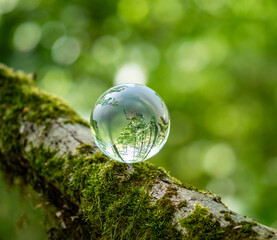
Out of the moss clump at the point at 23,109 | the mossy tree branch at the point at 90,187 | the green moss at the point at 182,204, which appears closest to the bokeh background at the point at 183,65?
the moss clump at the point at 23,109

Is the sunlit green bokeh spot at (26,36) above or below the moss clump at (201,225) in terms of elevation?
above

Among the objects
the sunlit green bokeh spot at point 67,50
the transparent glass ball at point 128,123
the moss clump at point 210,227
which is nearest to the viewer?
the moss clump at point 210,227

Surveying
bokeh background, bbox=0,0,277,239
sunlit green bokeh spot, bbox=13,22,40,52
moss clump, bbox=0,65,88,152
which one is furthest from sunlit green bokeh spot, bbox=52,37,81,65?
moss clump, bbox=0,65,88,152

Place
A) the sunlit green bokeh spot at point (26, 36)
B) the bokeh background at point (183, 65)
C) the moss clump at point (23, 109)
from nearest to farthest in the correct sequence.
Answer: the moss clump at point (23, 109), the bokeh background at point (183, 65), the sunlit green bokeh spot at point (26, 36)

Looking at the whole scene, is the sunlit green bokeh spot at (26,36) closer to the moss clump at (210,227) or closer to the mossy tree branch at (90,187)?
the mossy tree branch at (90,187)

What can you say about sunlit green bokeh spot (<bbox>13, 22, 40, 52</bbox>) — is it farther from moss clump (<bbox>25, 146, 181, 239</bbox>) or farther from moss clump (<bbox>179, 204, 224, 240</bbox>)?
moss clump (<bbox>179, 204, 224, 240</bbox>)
